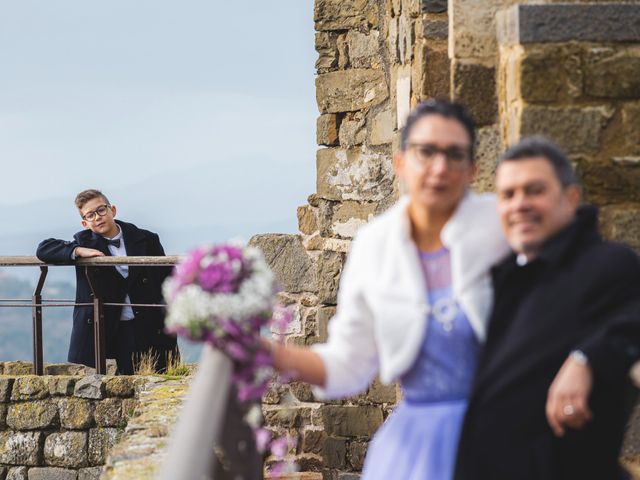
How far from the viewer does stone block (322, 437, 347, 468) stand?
764 centimetres

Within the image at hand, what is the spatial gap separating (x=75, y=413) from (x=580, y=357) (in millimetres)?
6640

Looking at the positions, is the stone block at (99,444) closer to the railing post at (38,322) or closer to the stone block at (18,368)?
the railing post at (38,322)

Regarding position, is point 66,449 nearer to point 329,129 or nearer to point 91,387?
point 91,387

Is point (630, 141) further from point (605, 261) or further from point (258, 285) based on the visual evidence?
point (258, 285)

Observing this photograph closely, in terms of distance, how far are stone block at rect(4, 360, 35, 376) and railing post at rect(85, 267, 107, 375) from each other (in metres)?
1.13

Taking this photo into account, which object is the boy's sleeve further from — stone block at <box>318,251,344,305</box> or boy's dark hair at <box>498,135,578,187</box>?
boy's dark hair at <box>498,135,578,187</box>

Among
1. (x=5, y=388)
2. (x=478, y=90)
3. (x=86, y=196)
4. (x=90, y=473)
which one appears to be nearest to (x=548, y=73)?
(x=478, y=90)

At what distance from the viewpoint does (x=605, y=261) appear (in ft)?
8.88

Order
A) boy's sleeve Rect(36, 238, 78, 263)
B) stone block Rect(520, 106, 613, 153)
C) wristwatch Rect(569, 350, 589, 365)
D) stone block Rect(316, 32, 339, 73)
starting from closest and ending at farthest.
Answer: wristwatch Rect(569, 350, 589, 365) → stone block Rect(520, 106, 613, 153) → stone block Rect(316, 32, 339, 73) → boy's sleeve Rect(36, 238, 78, 263)

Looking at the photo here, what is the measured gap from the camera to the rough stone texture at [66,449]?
880 centimetres

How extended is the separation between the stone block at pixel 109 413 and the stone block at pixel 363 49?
9.65 ft

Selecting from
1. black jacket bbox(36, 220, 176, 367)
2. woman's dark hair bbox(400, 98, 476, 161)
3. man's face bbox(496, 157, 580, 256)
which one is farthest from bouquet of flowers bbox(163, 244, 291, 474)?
black jacket bbox(36, 220, 176, 367)

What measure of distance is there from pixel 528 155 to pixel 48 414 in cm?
666

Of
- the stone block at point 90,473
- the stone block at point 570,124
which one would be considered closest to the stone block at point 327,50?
the stone block at point 90,473
